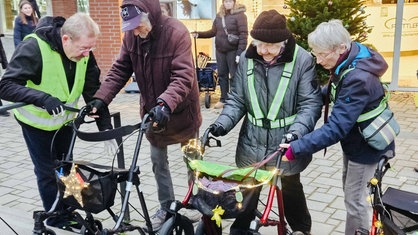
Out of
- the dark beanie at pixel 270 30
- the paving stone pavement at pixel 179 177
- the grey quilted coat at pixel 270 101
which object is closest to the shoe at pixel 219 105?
the paving stone pavement at pixel 179 177

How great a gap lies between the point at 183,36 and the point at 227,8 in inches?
192

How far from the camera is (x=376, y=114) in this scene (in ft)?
10.5

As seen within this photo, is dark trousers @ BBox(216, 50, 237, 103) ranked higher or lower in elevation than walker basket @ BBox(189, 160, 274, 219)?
lower

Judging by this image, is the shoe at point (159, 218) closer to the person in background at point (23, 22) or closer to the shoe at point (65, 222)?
the shoe at point (65, 222)

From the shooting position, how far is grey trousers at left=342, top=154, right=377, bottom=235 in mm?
3316

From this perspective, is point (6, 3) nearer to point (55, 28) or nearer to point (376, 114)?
point (55, 28)

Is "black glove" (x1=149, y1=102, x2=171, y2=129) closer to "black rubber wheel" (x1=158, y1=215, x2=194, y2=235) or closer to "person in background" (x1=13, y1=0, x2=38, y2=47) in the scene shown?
"black rubber wheel" (x1=158, y1=215, x2=194, y2=235)

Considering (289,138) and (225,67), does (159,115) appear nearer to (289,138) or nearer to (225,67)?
(289,138)

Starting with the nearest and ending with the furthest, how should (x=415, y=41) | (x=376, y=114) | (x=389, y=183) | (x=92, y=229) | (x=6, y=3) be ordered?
(x=376, y=114)
(x=92, y=229)
(x=389, y=183)
(x=415, y=41)
(x=6, y=3)

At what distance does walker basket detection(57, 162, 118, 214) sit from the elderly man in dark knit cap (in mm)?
749

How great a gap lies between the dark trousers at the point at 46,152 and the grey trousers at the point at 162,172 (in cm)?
70

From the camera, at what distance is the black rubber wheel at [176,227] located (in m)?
3.06

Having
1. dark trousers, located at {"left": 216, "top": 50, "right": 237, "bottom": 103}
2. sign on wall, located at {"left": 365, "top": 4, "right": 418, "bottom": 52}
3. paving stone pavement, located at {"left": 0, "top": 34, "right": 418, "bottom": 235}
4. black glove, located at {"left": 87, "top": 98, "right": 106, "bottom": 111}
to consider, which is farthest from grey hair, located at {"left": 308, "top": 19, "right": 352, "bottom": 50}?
sign on wall, located at {"left": 365, "top": 4, "right": 418, "bottom": 52}

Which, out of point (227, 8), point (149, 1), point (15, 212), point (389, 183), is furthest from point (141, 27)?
point (227, 8)
